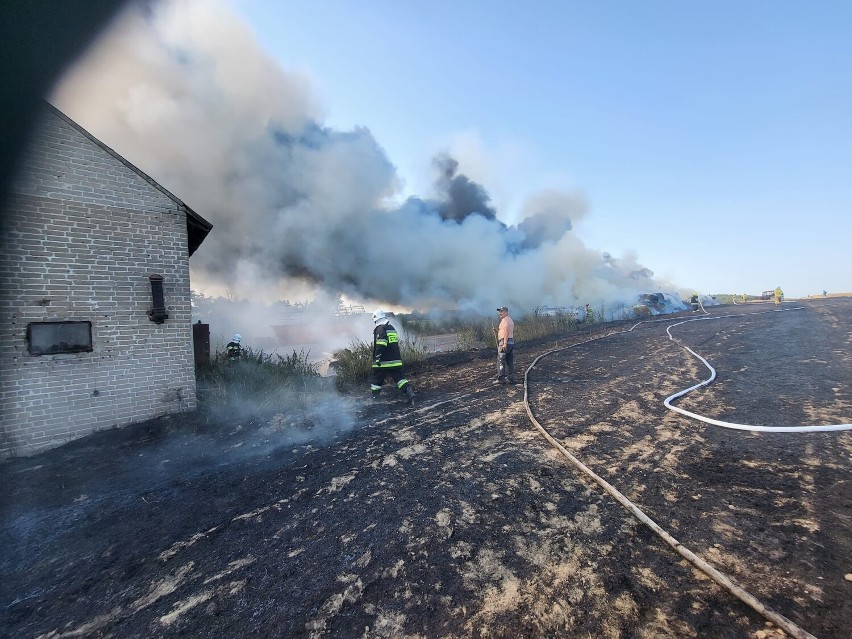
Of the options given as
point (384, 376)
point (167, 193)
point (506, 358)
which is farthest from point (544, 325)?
point (167, 193)

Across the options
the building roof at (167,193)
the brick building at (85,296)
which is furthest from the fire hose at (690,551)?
the building roof at (167,193)

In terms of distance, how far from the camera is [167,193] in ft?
20.5

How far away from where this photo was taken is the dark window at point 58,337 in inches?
200

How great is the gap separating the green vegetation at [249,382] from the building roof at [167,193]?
8.96ft

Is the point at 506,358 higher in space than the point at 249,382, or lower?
higher

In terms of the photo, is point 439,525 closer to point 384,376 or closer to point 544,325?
point 384,376

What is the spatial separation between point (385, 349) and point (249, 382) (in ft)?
10.7

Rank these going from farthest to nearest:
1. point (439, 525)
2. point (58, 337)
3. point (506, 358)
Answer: point (506, 358)
point (58, 337)
point (439, 525)

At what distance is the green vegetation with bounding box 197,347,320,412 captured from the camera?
6930mm

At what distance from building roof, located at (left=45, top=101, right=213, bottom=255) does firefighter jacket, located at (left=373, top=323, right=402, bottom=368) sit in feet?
12.2

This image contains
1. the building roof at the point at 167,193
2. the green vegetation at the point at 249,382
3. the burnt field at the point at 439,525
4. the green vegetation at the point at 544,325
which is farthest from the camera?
the green vegetation at the point at 544,325

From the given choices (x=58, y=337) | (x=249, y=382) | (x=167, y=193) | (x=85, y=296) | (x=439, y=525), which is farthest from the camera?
(x=249, y=382)

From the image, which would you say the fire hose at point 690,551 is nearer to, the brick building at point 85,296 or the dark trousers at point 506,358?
the dark trousers at point 506,358

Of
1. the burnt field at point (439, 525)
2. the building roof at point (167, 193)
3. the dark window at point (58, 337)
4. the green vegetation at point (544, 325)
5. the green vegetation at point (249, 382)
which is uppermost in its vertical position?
the building roof at point (167, 193)
